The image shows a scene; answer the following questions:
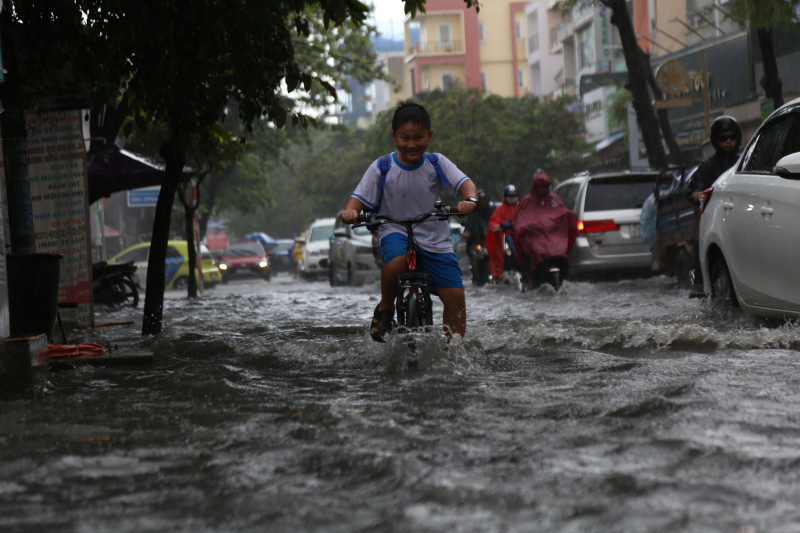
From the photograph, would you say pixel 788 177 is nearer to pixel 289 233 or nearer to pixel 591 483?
pixel 591 483

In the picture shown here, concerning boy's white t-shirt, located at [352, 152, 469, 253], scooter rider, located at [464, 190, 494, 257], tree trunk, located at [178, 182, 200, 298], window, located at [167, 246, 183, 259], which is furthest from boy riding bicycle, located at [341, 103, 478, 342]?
window, located at [167, 246, 183, 259]

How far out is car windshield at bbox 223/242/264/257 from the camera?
41.1m

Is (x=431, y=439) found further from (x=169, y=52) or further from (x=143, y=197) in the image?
(x=143, y=197)

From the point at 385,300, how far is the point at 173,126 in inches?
167

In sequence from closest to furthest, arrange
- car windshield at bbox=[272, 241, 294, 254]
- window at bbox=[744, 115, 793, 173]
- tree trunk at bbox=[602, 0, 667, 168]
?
window at bbox=[744, 115, 793, 173], tree trunk at bbox=[602, 0, 667, 168], car windshield at bbox=[272, 241, 294, 254]

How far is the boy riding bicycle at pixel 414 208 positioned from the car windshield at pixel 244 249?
114 ft

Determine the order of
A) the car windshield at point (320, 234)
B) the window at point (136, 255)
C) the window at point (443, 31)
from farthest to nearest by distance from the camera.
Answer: the window at point (443, 31) → the car windshield at point (320, 234) → the window at point (136, 255)

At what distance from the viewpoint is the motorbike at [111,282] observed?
17453mm

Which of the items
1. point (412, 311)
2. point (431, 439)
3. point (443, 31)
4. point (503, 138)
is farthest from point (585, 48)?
point (431, 439)

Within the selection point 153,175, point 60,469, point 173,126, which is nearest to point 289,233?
point 153,175

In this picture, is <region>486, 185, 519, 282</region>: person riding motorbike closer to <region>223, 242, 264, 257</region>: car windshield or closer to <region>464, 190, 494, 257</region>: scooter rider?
<region>464, 190, 494, 257</region>: scooter rider

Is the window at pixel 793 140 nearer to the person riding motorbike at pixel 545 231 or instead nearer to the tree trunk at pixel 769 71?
the person riding motorbike at pixel 545 231

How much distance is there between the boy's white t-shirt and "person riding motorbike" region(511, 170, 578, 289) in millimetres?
7425

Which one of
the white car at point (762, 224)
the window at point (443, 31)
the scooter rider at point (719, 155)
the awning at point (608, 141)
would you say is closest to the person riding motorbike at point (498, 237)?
the scooter rider at point (719, 155)
